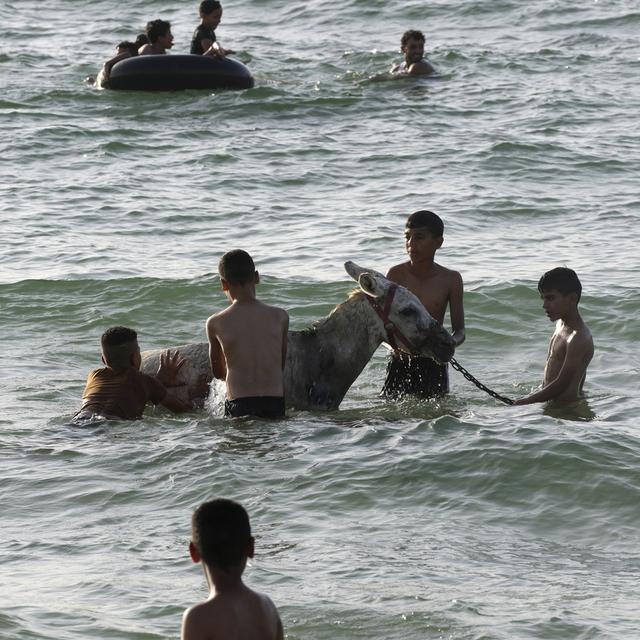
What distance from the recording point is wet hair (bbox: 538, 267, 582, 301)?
918 centimetres

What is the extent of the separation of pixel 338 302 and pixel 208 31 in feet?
34.3

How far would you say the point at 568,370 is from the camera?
9562 millimetres

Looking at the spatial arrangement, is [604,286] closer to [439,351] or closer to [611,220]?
[611,220]

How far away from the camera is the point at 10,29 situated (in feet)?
103

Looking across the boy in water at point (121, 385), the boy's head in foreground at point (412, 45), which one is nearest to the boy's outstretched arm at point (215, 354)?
the boy in water at point (121, 385)

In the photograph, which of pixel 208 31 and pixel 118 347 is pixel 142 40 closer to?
pixel 208 31

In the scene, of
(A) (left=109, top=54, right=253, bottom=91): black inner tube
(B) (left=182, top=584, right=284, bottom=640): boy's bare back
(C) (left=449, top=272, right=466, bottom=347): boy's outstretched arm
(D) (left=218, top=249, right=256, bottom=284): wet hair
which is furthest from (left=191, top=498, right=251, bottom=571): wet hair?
(A) (left=109, top=54, right=253, bottom=91): black inner tube

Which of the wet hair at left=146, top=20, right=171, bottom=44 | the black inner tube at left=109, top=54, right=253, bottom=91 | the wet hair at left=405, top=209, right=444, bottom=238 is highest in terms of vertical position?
the wet hair at left=146, top=20, right=171, bottom=44

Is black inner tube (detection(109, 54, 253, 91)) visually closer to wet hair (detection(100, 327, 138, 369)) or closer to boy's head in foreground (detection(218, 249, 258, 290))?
wet hair (detection(100, 327, 138, 369))

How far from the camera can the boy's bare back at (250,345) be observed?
29.6ft

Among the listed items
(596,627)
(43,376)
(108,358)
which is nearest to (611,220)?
(43,376)

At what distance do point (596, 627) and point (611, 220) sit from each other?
1099cm

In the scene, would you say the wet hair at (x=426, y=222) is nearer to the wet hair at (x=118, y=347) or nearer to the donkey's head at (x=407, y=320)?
the donkey's head at (x=407, y=320)

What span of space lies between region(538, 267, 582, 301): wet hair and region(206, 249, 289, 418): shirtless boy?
5.67 feet
